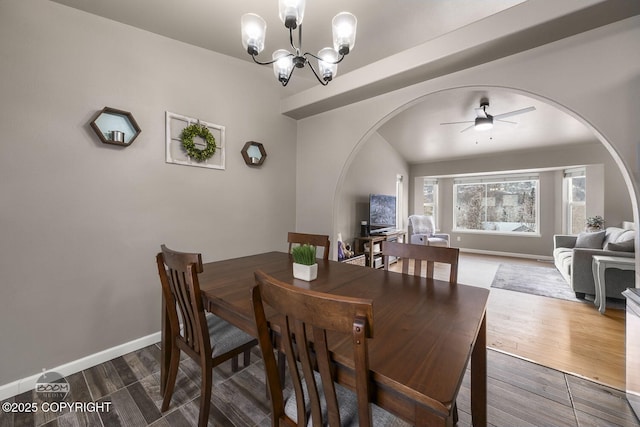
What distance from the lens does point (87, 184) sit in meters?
1.86

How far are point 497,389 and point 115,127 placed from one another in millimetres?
3353

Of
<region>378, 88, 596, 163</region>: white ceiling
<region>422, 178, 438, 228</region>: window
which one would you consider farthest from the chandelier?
<region>422, 178, 438, 228</region>: window

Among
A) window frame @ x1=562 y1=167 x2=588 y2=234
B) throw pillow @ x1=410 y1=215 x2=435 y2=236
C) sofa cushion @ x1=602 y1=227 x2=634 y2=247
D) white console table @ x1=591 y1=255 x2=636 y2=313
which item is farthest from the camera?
throw pillow @ x1=410 y1=215 x2=435 y2=236

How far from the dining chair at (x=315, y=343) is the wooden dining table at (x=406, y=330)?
0.23 feet

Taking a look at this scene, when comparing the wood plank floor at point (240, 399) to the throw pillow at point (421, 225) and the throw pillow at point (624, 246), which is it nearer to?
the throw pillow at point (624, 246)

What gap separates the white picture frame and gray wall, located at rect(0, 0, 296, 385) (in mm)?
64

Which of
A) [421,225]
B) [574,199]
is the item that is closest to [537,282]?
[421,225]

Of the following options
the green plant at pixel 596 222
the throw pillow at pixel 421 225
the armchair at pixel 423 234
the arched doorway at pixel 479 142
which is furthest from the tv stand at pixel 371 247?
the green plant at pixel 596 222

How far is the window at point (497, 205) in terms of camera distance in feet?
20.2

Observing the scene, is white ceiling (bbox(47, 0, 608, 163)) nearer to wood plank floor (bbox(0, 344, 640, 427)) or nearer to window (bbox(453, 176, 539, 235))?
wood plank floor (bbox(0, 344, 640, 427))

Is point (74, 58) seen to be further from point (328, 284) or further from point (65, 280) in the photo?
point (328, 284)

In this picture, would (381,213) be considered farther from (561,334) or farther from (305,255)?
(305,255)

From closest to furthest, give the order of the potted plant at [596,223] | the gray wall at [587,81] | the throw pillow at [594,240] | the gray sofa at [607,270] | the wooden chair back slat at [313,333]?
the wooden chair back slat at [313,333], the gray wall at [587,81], the gray sofa at [607,270], the throw pillow at [594,240], the potted plant at [596,223]

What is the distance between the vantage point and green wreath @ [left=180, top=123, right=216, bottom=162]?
2.30m
